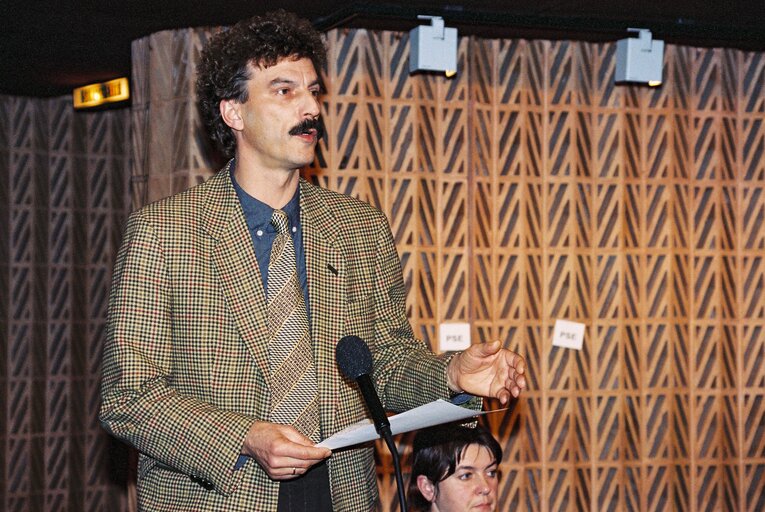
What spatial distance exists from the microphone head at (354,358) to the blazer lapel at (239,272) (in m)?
0.26

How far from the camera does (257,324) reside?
2055 millimetres

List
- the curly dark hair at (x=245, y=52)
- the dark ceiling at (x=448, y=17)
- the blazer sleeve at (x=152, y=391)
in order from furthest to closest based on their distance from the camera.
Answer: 1. the dark ceiling at (x=448, y=17)
2. the curly dark hair at (x=245, y=52)
3. the blazer sleeve at (x=152, y=391)

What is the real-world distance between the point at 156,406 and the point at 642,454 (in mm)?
3709

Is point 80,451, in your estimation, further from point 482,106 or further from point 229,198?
point 229,198

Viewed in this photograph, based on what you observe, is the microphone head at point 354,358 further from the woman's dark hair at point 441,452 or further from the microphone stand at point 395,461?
the woman's dark hair at point 441,452

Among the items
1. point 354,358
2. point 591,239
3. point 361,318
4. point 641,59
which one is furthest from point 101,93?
point 354,358

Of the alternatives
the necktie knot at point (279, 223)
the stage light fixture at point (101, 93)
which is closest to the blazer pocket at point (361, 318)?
the necktie knot at point (279, 223)

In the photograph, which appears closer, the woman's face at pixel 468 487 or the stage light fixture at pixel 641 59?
the woman's face at pixel 468 487

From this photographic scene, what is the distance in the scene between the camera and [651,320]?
16.8 feet

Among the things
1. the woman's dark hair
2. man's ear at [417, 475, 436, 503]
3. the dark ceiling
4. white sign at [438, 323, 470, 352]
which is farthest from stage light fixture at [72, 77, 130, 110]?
man's ear at [417, 475, 436, 503]

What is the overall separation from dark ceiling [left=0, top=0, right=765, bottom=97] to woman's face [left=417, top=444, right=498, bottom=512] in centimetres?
200

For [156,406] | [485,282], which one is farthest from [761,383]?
[156,406]

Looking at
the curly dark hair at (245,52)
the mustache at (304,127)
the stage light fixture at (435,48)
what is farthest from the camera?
the stage light fixture at (435,48)

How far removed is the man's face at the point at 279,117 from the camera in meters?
2.15
